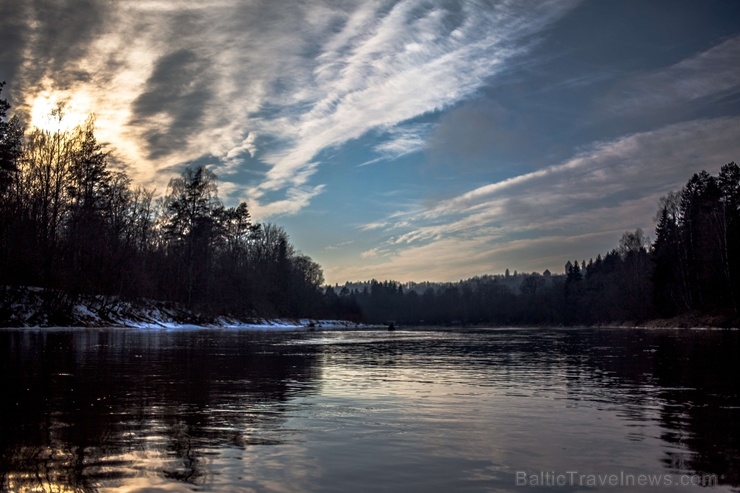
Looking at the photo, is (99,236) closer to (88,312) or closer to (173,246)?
(88,312)

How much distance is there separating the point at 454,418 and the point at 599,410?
3062 millimetres

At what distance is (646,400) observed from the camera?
472 inches

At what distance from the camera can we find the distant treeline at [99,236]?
2100 inches

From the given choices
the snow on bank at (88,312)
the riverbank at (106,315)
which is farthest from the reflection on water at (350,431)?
the riverbank at (106,315)

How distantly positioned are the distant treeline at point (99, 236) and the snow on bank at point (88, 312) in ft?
1.50

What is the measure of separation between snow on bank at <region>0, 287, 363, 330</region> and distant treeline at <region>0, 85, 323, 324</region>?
456 mm

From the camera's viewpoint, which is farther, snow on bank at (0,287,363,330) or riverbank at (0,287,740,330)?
riverbank at (0,287,740,330)

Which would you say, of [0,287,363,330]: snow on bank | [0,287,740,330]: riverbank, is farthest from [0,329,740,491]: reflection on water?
[0,287,740,330]: riverbank

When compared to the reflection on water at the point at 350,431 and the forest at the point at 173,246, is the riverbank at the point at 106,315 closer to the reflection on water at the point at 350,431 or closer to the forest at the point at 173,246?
the forest at the point at 173,246

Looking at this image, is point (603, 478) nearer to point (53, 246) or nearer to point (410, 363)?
point (410, 363)

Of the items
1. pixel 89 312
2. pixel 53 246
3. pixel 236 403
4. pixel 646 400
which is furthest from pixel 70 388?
pixel 89 312

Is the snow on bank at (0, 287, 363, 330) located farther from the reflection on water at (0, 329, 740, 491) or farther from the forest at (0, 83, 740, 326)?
the reflection on water at (0, 329, 740, 491)

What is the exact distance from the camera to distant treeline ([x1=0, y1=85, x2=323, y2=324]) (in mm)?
53344

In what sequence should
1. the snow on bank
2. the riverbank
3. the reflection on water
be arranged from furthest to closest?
the riverbank → the snow on bank → the reflection on water
